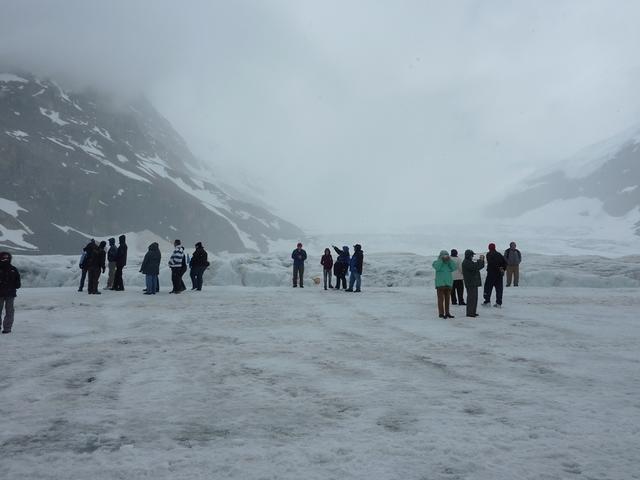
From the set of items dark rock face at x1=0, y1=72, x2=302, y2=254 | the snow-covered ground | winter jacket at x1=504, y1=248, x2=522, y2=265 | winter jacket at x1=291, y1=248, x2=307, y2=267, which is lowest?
the snow-covered ground

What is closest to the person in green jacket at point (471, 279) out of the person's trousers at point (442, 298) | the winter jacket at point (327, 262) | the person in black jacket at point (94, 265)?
the person's trousers at point (442, 298)

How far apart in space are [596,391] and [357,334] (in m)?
5.00

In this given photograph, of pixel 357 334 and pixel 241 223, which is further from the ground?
pixel 241 223

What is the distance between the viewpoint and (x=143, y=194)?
127812mm

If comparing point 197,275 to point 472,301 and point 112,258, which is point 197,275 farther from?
point 472,301

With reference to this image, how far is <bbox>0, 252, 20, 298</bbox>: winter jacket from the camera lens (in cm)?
996

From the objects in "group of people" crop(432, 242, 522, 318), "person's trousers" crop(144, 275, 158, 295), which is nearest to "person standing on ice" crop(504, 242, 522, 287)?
"group of people" crop(432, 242, 522, 318)

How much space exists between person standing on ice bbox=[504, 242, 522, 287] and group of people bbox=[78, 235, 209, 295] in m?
14.6

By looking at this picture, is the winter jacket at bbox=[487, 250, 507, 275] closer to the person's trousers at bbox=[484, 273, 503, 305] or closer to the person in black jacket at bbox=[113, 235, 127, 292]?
the person's trousers at bbox=[484, 273, 503, 305]

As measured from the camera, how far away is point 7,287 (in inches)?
396

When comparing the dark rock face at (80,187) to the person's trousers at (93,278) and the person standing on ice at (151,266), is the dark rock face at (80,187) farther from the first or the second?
the person standing on ice at (151,266)

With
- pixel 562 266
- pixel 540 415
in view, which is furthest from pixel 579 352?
pixel 562 266

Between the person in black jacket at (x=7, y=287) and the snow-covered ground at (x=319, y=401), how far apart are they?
406 millimetres

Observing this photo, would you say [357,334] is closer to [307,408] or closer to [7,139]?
[307,408]
